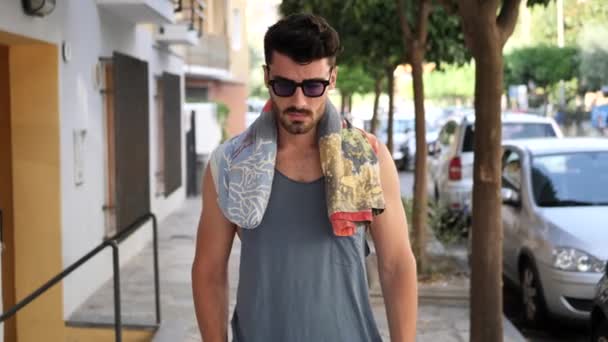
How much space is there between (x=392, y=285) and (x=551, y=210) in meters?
5.44

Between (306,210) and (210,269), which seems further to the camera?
(210,269)

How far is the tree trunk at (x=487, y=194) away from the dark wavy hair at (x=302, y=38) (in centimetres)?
277

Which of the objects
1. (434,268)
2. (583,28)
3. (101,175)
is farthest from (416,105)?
(583,28)

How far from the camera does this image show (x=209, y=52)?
27.8 m

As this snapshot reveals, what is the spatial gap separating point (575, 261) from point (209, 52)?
2185 cm

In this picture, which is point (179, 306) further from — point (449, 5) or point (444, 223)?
point (444, 223)

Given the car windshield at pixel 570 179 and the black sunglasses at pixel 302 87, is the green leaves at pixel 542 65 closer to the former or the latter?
the car windshield at pixel 570 179

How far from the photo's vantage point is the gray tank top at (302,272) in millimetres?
2535

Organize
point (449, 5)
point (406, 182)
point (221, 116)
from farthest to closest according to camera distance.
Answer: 1. point (406, 182)
2. point (221, 116)
3. point (449, 5)

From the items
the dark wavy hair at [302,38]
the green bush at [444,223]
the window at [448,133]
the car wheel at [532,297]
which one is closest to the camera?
the dark wavy hair at [302,38]

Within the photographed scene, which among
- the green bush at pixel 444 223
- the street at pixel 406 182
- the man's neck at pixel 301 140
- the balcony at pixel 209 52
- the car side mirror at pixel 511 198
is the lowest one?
the street at pixel 406 182

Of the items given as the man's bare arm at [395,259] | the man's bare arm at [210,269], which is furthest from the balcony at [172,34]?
the man's bare arm at [395,259]

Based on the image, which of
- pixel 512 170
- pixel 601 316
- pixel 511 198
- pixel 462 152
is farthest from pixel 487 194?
pixel 462 152

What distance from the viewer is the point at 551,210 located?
25.4 ft
